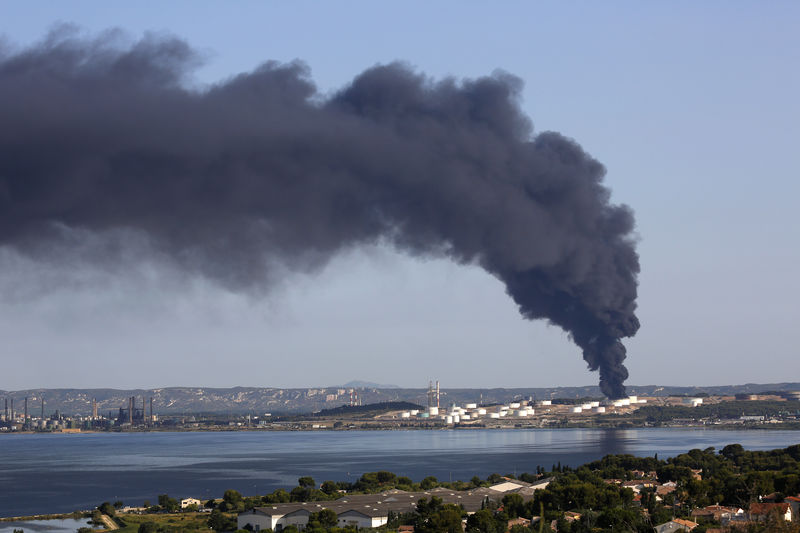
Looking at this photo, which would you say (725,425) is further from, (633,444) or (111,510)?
(111,510)

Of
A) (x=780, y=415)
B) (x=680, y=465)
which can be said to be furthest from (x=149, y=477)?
(x=780, y=415)

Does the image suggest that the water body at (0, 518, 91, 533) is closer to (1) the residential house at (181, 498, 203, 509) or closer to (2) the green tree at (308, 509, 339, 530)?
(1) the residential house at (181, 498, 203, 509)

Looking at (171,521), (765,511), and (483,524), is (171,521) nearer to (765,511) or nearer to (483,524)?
(483,524)

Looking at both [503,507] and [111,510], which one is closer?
[503,507]

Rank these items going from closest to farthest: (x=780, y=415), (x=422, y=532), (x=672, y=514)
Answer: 1. (x=422, y=532)
2. (x=672, y=514)
3. (x=780, y=415)

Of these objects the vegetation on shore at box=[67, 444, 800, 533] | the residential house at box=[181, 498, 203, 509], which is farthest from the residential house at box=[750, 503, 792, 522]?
the residential house at box=[181, 498, 203, 509]

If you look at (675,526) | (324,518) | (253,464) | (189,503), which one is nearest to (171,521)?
(189,503)
